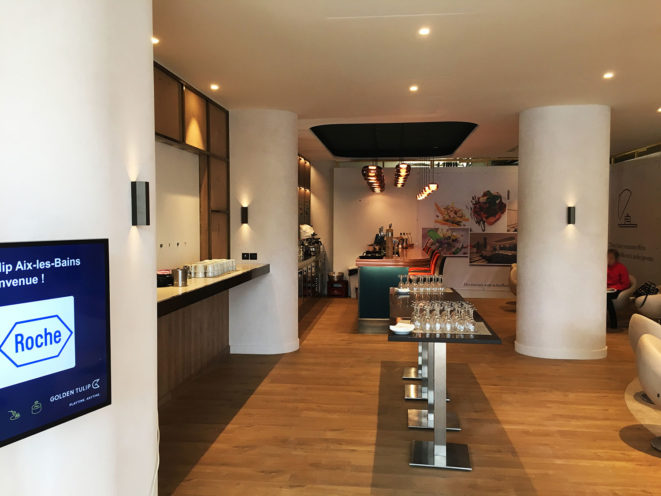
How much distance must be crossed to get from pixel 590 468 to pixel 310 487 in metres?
1.95

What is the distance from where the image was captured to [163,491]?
345 centimetres

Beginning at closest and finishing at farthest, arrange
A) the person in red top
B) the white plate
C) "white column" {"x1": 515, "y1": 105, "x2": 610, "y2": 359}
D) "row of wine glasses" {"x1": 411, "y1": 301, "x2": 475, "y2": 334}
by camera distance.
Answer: the white plate
"row of wine glasses" {"x1": 411, "y1": 301, "x2": 475, "y2": 334}
"white column" {"x1": 515, "y1": 105, "x2": 610, "y2": 359}
the person in red top

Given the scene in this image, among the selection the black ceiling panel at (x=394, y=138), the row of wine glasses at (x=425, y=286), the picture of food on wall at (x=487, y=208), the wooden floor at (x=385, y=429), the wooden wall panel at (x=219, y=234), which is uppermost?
the black ceiling panel at (x=394, y=138)

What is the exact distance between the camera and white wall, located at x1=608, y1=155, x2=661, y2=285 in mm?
10102

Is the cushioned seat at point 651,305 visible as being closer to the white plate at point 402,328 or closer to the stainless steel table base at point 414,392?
the stainless steel table base at point 414,392

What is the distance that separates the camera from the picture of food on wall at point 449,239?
12359 millimetres

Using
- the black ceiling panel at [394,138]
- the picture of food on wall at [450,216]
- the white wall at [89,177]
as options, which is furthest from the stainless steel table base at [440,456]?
the picture of food on wall at [450,216]

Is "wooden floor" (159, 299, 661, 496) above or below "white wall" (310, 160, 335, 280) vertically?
below

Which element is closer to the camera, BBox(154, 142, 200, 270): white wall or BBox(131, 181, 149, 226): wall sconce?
BBox(131, 181, 149, 226): wall sconce

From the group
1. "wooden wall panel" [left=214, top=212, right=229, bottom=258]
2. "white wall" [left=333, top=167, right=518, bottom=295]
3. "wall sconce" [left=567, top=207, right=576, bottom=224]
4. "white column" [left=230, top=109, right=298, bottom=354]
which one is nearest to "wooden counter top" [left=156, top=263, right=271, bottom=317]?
"wooden wall panel" [left=214, top=212, right=229, bottom=258]

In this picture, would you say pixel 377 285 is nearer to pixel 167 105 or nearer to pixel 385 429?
pixel 385 429

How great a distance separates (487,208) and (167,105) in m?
8.80

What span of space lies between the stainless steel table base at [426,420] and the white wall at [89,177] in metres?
2.31

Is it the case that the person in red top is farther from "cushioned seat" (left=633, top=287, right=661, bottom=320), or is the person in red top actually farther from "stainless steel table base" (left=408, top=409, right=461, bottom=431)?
"stainless steel table base" (left=408, top=409, right=461, bottom=431)
